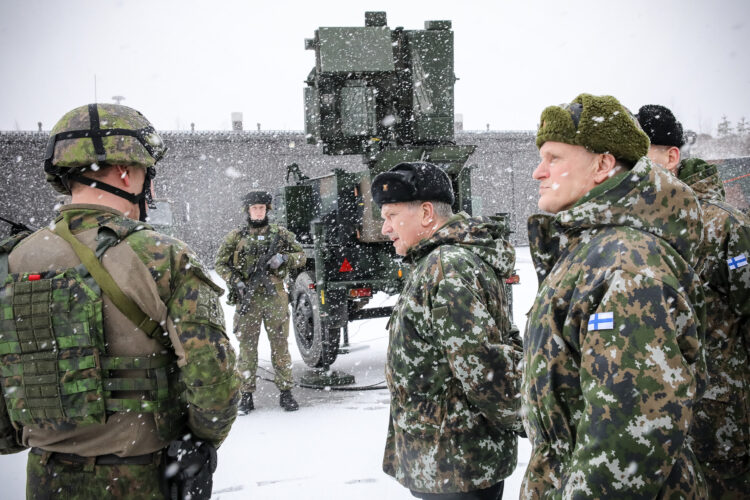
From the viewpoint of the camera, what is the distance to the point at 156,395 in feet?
6.05

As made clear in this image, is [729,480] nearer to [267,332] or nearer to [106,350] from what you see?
[106,350]

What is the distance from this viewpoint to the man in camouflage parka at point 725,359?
212 centimetres

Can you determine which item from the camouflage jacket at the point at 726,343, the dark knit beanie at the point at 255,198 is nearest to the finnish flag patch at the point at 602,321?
the camouflage jacket at the point at 726,343

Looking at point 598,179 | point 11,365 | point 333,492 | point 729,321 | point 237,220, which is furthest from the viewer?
point 237,220

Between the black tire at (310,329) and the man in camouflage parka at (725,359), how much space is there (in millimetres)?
4262

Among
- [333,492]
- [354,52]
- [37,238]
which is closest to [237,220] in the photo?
[354,52]

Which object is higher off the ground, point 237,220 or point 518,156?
point 518,156

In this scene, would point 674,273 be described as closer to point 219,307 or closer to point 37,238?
point 219,307

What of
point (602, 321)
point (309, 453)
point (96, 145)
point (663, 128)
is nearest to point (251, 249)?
point (309, 453)

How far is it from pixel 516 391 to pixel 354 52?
523cm

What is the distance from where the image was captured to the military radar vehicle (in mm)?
6062

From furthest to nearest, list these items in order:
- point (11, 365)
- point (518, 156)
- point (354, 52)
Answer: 1. point (518, 156)
2. point (354, 52)
3. point (11, 365)

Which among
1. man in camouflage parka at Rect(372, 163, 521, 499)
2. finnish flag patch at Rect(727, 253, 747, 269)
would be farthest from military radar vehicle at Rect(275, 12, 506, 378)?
finnish flag patch at Rect(727, 253, 747, 269)

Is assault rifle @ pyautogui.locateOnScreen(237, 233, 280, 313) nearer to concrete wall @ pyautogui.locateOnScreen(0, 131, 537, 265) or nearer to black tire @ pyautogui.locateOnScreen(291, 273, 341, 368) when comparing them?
Answer: black tire @ pyautogui.locateOnScreen(291, 273, 341, 368)
